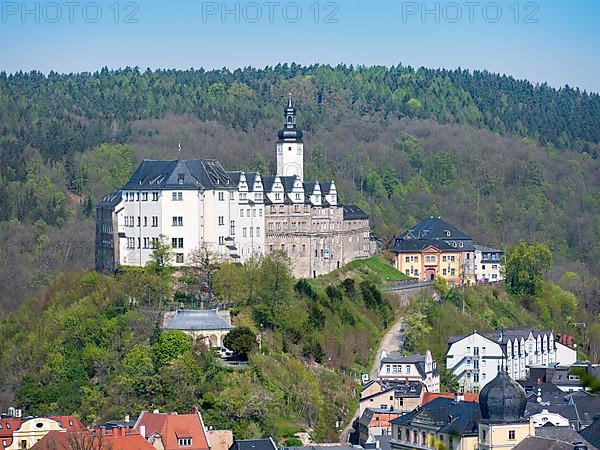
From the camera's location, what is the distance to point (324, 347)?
219ft

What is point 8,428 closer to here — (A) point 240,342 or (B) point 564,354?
(A) point 240,342

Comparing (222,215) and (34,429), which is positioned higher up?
(222,215)

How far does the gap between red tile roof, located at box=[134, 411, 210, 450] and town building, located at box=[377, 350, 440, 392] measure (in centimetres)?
1370

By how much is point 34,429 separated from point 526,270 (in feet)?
113

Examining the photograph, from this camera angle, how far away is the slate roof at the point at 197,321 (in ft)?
200

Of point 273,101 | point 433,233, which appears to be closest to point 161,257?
point 433,233

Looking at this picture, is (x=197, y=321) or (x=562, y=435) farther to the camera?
(x=197, y=321)

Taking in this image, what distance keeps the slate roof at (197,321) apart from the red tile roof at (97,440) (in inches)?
357

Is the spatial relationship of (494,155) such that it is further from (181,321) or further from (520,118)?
(181,321)

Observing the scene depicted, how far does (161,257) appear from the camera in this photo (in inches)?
2495

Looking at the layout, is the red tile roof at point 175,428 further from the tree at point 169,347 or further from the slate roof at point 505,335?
the slate roof at point 505,335

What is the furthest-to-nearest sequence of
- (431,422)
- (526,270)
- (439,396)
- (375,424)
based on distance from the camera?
(526,270)
(439,396)
(375,424)
(431,422)

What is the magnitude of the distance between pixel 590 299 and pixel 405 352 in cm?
2151

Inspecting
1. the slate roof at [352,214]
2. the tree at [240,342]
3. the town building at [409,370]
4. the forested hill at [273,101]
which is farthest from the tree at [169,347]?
the forested hill at [273,101]
